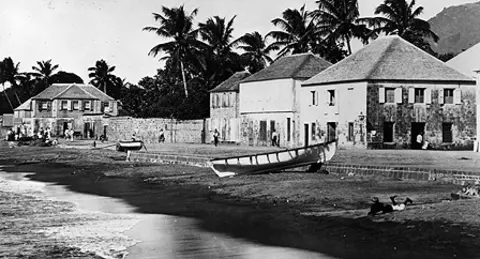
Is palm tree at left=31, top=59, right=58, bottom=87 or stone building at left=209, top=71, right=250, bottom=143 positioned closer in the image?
stone building at left=209, top=71, right=250, bottom=143

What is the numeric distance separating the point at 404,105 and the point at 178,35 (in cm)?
3729

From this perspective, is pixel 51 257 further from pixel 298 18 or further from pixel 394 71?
pixel 298 18

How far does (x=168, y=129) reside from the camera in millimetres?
74688

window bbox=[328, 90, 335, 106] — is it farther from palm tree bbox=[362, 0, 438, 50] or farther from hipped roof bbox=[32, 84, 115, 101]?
hipped roof bbox=[32, 84, 115, 101]

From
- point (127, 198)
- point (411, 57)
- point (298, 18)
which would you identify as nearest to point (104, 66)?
point (298, 18)

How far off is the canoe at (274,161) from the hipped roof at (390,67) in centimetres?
2003

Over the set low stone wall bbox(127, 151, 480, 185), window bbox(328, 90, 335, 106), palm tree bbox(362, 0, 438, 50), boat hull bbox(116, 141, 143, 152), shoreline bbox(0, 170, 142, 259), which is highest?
palm tree bbox(362, 0, 438, 50)

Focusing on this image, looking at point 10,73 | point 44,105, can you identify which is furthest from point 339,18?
point 10,73

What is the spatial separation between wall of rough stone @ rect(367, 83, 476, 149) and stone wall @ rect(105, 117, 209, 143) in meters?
24.8

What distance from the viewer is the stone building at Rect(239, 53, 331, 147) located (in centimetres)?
5962

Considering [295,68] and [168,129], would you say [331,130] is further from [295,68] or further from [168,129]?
[168,129]

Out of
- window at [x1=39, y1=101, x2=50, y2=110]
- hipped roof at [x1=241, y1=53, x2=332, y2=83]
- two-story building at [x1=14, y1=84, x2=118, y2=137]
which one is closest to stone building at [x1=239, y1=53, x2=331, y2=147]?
hipped roof at [x1=241, y1=53, x2=332, y2=83]

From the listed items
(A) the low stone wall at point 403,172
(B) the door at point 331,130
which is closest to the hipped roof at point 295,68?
(B) the door at point 331,130

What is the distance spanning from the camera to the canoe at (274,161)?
30.8 metres
